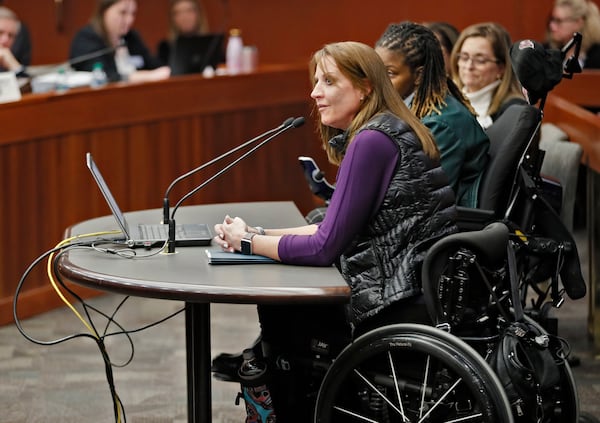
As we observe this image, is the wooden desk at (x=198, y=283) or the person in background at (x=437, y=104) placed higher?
the person in background at (x=437, y=104)

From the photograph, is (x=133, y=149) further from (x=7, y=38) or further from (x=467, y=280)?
(x=467, y=280)

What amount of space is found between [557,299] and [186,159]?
265cm

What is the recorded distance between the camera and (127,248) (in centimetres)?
283

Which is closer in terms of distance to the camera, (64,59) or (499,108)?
(499,108)

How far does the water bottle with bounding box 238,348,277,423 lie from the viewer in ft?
9.23

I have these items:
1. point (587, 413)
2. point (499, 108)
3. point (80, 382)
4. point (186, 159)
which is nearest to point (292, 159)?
point (186, 159)

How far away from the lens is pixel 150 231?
296cm

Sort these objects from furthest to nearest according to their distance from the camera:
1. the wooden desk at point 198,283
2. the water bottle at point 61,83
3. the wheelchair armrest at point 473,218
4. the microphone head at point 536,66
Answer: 1. the water bottle at point 61,83
2. the microphone head at point 536,66
3. the wheelchair armrest at point 473,218
4. the wooden desk at point 198,283

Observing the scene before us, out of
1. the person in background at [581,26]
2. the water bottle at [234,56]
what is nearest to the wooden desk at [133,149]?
the water bottle at [234,56]

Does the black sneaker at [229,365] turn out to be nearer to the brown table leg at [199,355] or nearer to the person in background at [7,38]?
the brown table leg at [199,355]

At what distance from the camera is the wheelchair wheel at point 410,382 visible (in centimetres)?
246

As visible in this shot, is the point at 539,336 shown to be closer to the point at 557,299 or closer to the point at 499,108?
the point at 557,299

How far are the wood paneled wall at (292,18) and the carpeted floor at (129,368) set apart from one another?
3743mm

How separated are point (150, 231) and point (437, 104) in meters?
1.06
